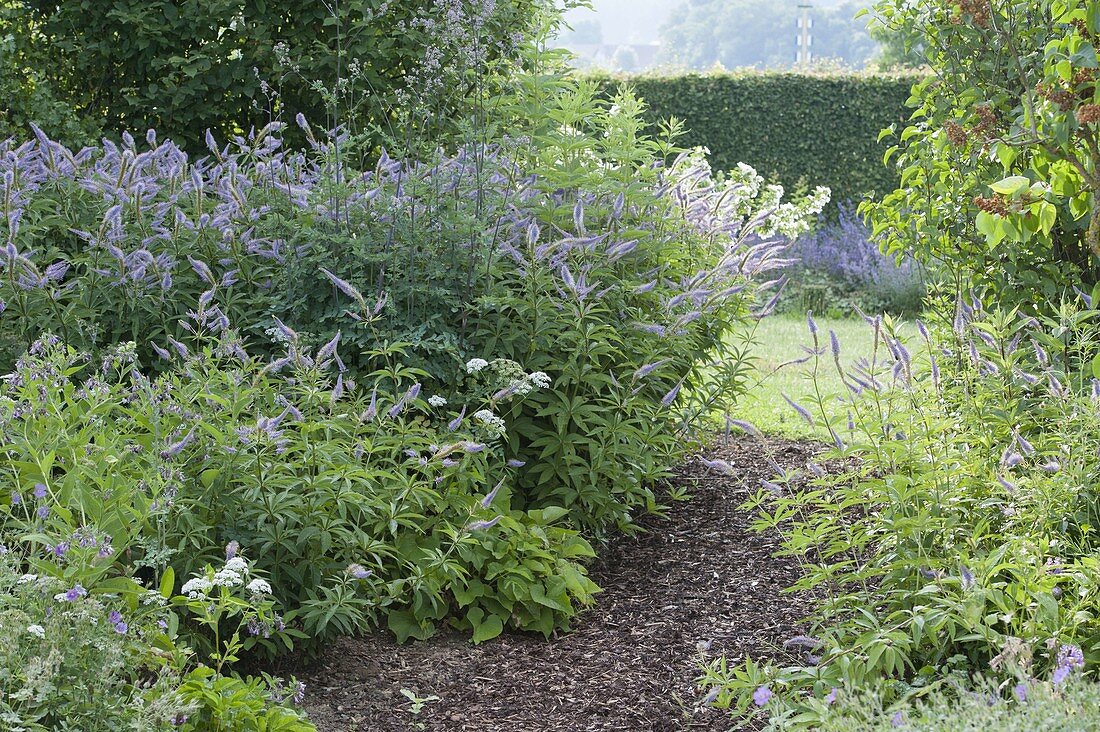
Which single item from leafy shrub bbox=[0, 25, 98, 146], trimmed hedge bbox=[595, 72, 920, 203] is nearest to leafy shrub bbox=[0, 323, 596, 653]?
leafy shrub bbox=[0, 25, 98, 146]

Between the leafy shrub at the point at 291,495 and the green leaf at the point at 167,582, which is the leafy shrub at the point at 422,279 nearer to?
the leafy shrub at the point at 291,495

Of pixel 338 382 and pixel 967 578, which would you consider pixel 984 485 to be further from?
pixel 338 382

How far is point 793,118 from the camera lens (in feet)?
48.0

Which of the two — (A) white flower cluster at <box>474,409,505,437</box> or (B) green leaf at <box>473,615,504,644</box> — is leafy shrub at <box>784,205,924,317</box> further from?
(B) green leaf at <box>473,615,504,644</box>

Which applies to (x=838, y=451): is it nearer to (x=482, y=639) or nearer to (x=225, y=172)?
(x=482, y=639)

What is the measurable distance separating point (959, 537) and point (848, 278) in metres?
9.33

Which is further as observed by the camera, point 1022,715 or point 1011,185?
point 1011,185

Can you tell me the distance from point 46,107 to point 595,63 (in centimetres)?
1138

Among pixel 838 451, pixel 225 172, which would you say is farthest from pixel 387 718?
pixel 225 172

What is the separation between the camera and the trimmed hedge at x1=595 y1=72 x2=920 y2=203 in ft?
47.8

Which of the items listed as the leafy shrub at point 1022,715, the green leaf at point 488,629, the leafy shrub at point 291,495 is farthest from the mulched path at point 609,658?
the leafy shrub at point 1022,715

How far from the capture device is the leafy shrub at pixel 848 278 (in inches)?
456

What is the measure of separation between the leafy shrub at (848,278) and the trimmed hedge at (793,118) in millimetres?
1404

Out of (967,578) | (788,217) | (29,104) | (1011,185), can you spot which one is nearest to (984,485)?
(967,578)
